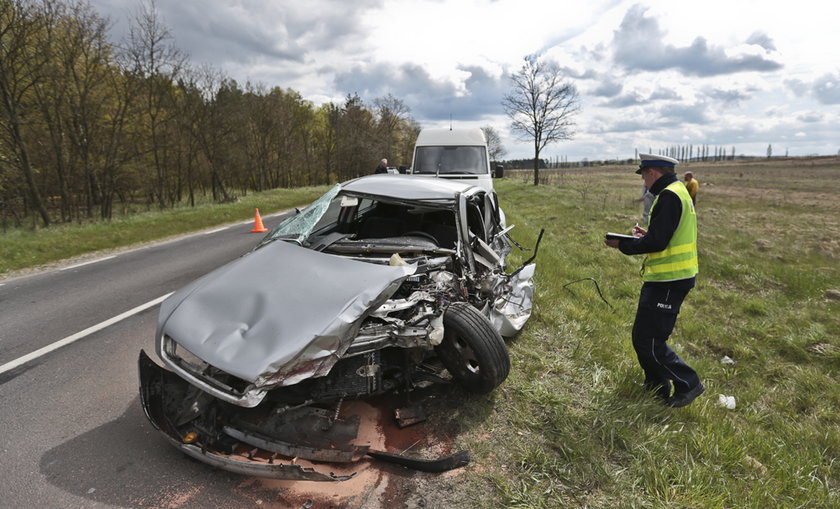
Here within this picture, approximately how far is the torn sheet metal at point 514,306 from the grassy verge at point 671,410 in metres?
0.21

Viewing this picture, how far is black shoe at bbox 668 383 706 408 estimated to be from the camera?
3355 mm

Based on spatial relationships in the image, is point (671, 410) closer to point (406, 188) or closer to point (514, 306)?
point (514, 306)

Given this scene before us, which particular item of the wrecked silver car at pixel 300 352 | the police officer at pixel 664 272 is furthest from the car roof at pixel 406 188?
the police officer at pixel 664 272

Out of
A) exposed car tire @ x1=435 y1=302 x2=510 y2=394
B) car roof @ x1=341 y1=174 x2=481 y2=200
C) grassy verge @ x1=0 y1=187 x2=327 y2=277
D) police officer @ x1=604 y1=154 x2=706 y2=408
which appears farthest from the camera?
grassy verge @ x1=0 y1=187 x2=327 y2=277

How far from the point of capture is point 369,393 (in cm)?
266

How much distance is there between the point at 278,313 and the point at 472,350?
1.40m

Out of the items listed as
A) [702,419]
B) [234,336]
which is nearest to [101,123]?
[234,336]

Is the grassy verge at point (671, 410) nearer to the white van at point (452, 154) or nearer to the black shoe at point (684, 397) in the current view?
the black shoe at point (684, 397)

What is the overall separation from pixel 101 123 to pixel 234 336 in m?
19.1

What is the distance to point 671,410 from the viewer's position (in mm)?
3289

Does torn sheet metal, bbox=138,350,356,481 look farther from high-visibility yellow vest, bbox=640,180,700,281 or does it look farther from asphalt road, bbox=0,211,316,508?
high-visibility yellow vest, bbox=640,180,700,281

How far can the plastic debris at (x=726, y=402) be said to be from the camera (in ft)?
12.5

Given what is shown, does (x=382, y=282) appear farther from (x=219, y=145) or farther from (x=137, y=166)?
(x=219, y=145)

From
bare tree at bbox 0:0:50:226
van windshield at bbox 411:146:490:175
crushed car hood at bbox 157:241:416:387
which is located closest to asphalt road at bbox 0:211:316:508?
crushed car hood at bbox 157:241:416:387
